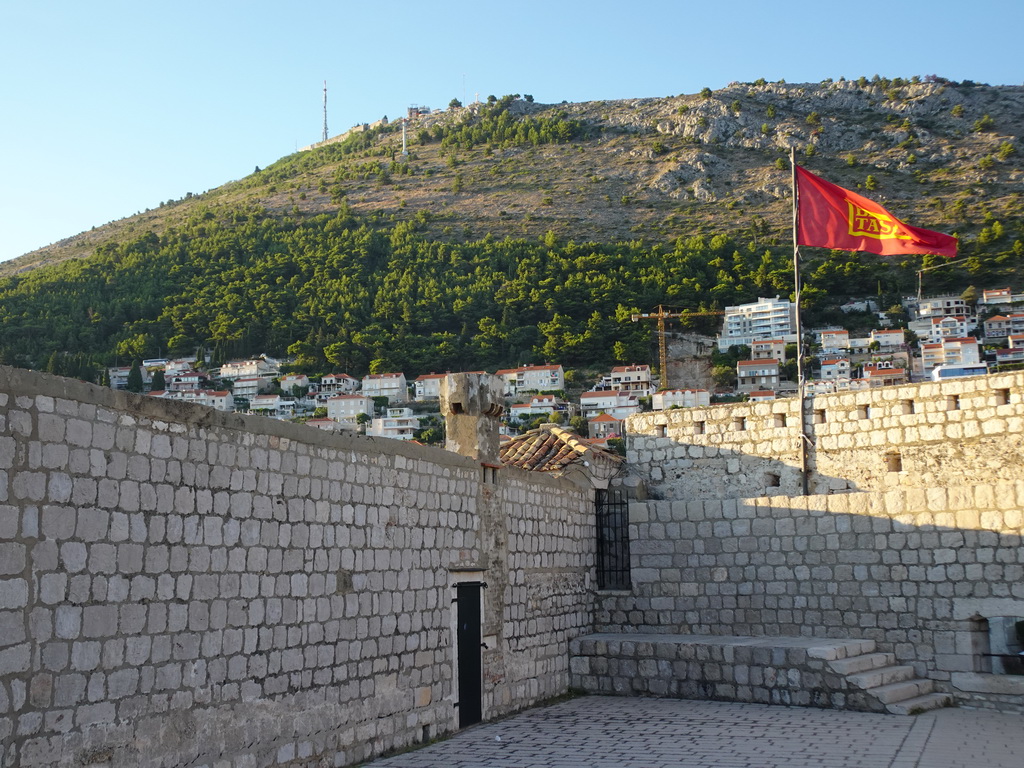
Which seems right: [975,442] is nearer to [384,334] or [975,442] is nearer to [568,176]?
[384,334]

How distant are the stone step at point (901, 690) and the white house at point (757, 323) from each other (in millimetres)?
66575

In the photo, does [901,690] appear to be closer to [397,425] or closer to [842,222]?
[842,222]

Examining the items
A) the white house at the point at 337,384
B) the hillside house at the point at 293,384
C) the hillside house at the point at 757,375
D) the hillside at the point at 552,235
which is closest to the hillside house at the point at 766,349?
the hillside house at the point at 757,375

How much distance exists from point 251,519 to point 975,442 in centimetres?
1055

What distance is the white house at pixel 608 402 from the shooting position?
72.0 meters

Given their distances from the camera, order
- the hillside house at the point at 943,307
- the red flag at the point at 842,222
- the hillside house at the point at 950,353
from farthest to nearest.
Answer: the hillside house at the point at 943,307 < the hillside house at the point at 950,353 < the red flag at the point at 842,222

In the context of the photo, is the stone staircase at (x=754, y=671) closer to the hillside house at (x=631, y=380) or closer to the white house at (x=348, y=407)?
the white house at (x=348, y=407)

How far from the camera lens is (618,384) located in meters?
78.8

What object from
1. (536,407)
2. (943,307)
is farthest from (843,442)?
(943,307)

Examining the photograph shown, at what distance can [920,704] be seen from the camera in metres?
11.7

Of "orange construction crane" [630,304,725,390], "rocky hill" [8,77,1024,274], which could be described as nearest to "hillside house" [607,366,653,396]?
"orange construction crane" [630,304,725,390]

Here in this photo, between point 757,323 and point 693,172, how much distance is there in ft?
99.1

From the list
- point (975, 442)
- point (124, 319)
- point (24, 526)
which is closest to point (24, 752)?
point (24, 526)

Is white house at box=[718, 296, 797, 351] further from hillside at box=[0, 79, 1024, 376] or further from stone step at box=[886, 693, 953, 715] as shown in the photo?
stone step at box=[886, 693, 953, 715]
